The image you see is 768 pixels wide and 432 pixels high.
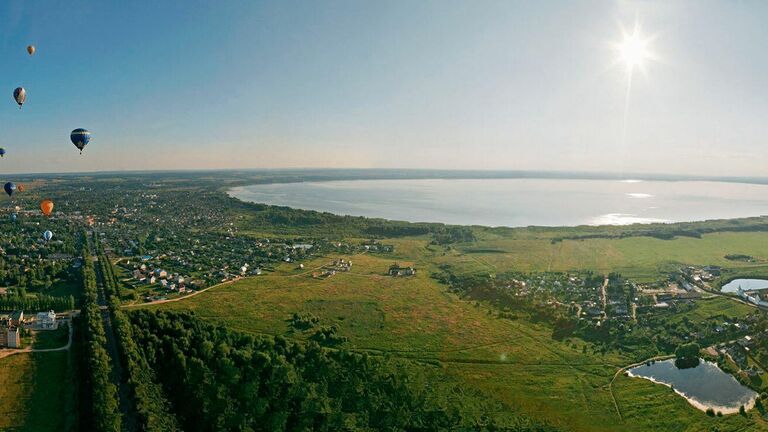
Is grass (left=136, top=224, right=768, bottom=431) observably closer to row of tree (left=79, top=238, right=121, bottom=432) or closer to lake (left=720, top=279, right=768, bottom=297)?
lake (left=720, top=279, right=768, bottom=297)

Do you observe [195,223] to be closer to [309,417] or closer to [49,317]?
[49,317]

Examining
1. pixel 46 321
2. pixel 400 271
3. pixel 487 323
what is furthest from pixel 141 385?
pixel 400 271

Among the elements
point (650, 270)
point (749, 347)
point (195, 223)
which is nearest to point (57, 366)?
point (749, 347)

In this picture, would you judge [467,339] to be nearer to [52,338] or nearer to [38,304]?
[52,338]

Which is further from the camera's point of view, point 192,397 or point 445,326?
point 445,326

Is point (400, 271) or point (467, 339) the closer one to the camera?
point (467, 339)

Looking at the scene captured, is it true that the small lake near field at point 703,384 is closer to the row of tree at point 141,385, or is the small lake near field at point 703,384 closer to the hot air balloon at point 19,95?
the row of tree at point 141,385
